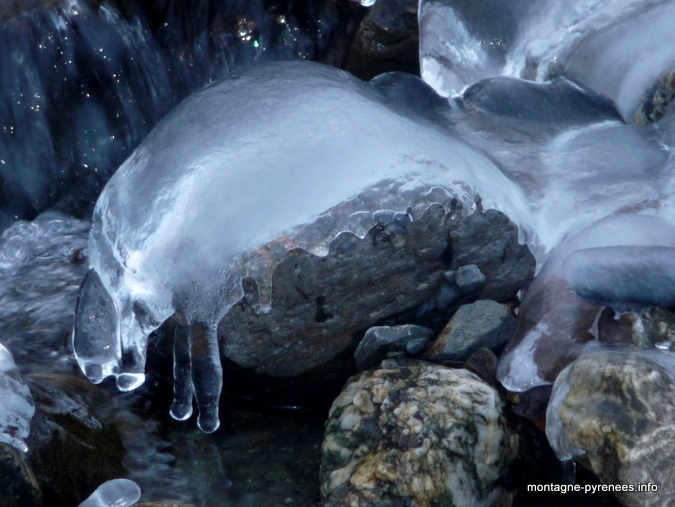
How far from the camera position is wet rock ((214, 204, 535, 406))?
295 cm

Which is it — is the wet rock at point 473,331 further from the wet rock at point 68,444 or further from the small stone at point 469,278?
the wet rock at point 68,444

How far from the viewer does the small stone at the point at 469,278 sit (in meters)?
3.11

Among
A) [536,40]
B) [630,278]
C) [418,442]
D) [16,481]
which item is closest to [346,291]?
[418,442]

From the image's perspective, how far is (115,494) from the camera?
8.39 ft

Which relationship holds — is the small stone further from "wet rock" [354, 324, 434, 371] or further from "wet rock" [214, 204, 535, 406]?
"wet rock" [354, 324, 434, 371]

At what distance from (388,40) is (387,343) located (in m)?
2.53

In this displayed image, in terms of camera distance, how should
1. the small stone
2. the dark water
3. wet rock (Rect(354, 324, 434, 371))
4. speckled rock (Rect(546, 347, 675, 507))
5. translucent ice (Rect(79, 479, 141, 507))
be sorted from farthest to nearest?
the dark water
the small stone
wet rock (Rect(354, 324, 434, 371))
translucent ice (Rect(79, 479, 141, 507))
speckled rock (Rect(546, 347, 675, 507))

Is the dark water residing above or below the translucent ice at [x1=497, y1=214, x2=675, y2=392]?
above

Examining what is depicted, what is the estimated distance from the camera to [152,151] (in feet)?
10.2

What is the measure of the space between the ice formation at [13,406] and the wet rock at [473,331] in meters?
1.31

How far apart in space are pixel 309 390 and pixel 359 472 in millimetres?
781

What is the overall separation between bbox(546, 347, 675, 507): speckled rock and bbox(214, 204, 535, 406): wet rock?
0.83m

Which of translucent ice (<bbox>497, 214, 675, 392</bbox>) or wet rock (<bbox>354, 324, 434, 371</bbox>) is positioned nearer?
translucent ice (<bbox>497, 214, 675, 392</bbox>)

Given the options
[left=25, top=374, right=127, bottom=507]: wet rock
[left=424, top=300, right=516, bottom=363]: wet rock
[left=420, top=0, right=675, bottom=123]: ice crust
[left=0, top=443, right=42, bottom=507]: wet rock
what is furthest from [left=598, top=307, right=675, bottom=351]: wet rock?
[left=0, top=443, right=42, bottom=507]: wet rock
